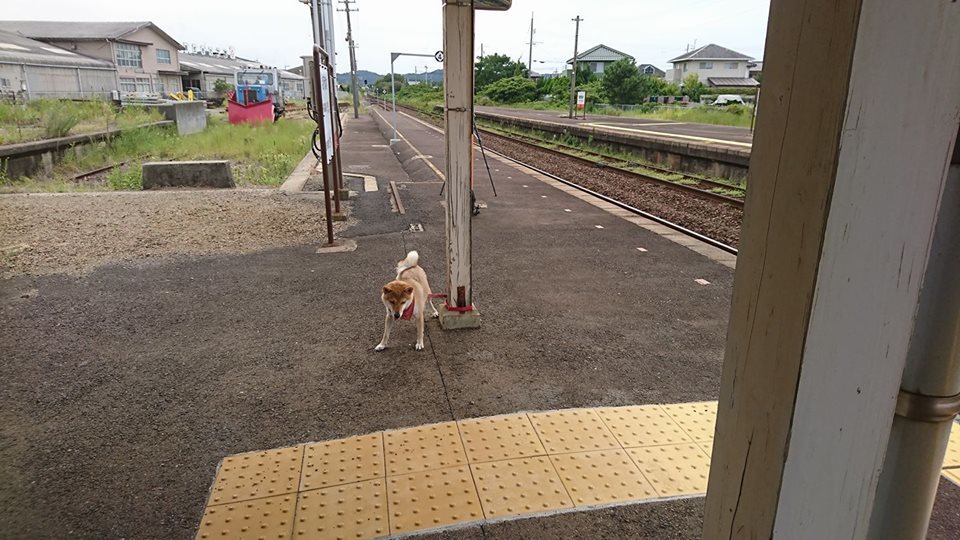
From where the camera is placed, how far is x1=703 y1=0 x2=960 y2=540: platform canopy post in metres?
0.90

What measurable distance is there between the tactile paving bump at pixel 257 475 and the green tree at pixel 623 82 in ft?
154

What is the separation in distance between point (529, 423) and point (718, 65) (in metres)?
78.7

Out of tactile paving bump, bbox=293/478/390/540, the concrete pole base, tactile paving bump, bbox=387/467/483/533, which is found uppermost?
the concrete pole base

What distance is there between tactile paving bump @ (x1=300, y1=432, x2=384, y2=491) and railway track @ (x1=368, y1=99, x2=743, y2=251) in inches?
142

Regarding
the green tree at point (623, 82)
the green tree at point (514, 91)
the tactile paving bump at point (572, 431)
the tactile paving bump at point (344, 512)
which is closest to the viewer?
the tactile paving bump at point (344, 512)

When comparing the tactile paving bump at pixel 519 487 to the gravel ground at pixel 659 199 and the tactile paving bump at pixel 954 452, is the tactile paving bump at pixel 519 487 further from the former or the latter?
the gravel ground at pixel 659 199

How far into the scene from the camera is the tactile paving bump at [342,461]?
2604mm

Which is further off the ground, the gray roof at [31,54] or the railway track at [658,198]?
the gray roof at [31,54]

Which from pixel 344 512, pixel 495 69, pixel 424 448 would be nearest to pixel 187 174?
pixel 424 448

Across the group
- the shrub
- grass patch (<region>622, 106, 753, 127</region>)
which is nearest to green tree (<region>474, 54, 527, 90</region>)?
grass patch (<region>622, 106, 753, 127</region>)

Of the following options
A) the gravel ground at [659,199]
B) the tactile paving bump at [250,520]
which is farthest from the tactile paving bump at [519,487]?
the gravel ground at [659,199]

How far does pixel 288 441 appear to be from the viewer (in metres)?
2.93

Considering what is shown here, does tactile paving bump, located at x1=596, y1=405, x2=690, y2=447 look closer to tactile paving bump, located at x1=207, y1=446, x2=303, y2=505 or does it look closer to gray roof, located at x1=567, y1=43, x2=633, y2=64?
tactile paving bump, located at x1=207, y1=446, x2=303, y2=505

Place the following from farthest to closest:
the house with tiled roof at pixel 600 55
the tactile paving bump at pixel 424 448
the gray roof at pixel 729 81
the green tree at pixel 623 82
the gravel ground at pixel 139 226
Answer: the house with tiled roof at pixel 600 55 → the gray roof at pixel 729 81 → the green tree at pixel 623 82 → the gravel ground at pixel 139 226 → the tactile paving bump at pixel 424 448
